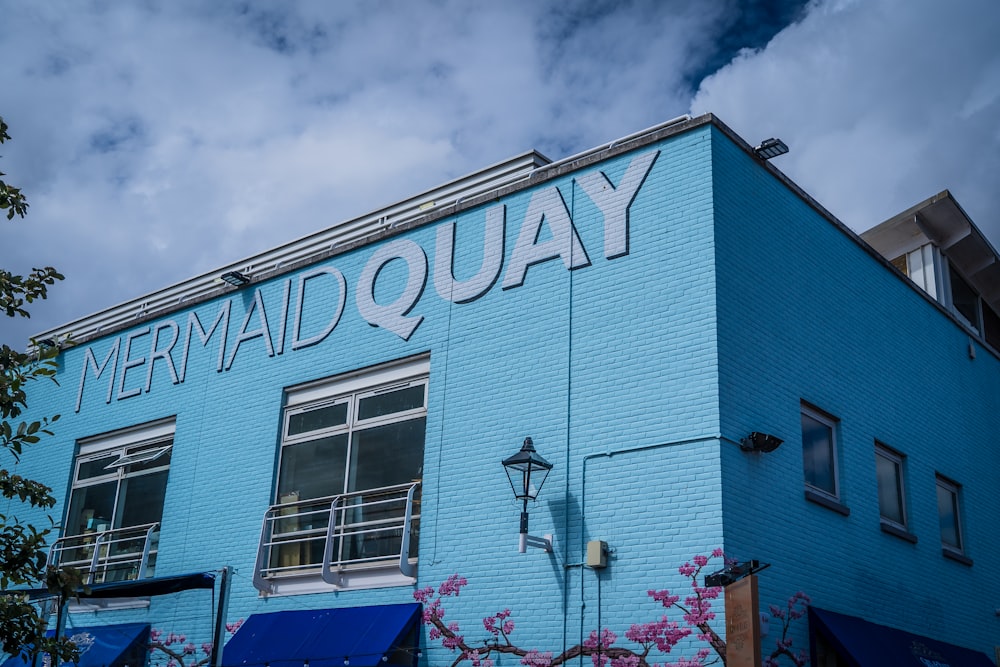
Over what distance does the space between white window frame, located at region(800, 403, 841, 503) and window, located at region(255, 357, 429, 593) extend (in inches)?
160

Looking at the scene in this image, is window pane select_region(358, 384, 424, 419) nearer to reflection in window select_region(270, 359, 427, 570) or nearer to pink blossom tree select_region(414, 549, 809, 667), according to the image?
reflection in window select_region(270, 359, 427, 570)

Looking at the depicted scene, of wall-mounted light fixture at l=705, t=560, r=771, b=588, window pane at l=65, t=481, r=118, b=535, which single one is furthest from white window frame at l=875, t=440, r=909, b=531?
window pane at l=65, t=481, r=118, b=535

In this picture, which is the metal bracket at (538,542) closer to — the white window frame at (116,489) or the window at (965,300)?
the white window frame at (116,489)

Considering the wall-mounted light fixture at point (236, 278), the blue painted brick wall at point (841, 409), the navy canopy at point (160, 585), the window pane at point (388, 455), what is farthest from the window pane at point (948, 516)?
the wall-mounted light fixture at point (236, 278)

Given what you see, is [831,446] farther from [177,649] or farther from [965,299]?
[177,649]

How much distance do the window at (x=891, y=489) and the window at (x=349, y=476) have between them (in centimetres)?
521

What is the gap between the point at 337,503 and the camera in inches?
486

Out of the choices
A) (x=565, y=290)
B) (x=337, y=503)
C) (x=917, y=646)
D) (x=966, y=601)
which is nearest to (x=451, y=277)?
(x=565, y=290)

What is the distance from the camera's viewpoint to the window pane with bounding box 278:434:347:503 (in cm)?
1267

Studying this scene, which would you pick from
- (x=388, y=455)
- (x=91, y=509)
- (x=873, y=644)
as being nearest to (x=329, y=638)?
(x=388, y=455)

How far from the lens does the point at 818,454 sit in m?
11.4

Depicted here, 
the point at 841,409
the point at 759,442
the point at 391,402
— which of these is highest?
the point at 391,402

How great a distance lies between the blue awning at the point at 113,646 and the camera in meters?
13.2

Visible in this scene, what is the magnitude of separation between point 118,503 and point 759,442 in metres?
9.48
